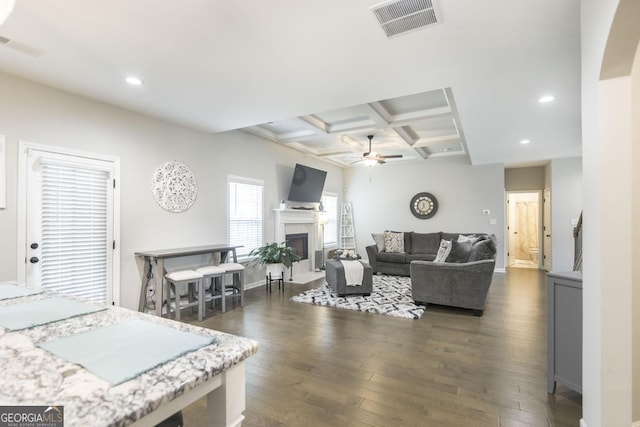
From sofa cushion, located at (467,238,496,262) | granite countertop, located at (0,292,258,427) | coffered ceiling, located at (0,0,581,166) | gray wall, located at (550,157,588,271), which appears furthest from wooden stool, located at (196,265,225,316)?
gray wall, located at (550,157,588,271)

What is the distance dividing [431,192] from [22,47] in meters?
7.84

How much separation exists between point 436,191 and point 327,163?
303 cm

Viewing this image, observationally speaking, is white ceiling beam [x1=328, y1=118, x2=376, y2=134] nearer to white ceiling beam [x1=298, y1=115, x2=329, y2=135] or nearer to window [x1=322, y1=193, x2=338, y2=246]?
white ceiling beam [x1=298, y1=115, x2=329, y2=135]

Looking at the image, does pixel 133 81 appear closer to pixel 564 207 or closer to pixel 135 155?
pixel 135 155

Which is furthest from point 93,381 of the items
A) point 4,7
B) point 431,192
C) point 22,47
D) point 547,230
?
point 547,230

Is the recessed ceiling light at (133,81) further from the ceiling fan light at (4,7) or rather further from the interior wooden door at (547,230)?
the interior wooden door at (547,230)

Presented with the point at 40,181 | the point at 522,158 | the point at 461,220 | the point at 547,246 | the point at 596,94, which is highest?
the point at 522,158

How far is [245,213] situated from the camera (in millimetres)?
5660

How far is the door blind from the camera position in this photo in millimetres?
3133

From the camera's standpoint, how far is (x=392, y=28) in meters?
2.17

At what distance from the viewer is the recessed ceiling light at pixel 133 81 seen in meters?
2.92

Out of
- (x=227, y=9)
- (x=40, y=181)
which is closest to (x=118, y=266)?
(x=40, y=181)

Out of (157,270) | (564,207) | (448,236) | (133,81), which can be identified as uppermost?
(133,81)

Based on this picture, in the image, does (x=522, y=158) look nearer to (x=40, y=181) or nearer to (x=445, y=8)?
(x=445, y=8)
